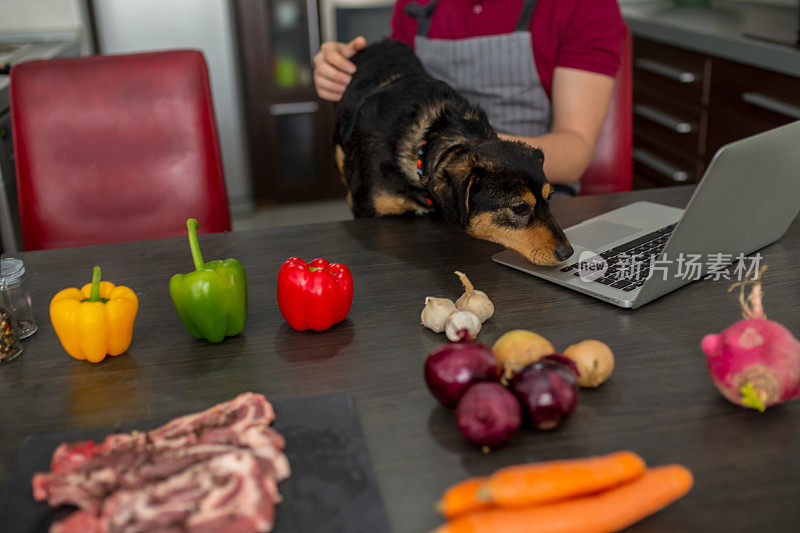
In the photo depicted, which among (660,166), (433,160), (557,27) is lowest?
(660,166)

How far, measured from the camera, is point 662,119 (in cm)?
325

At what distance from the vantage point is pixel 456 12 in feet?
6.72

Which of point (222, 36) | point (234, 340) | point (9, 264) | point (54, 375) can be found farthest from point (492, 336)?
point (222, 36)

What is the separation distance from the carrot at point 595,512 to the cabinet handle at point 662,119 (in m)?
2.72

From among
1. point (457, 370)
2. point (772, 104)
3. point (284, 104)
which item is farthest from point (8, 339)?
point (284, 104)

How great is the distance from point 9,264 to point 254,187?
3.25 meters

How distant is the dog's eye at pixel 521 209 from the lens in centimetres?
138

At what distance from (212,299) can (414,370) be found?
0.95 ft

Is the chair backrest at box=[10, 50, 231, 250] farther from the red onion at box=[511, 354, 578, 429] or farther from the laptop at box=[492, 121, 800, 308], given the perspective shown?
the red onion at box=[511, 354, 578, 429]

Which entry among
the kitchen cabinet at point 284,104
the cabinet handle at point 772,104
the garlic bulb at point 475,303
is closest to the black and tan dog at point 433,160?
the garlic bulb at point 475,303

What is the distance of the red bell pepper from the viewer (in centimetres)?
102

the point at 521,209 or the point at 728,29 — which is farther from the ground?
the point at 728,29

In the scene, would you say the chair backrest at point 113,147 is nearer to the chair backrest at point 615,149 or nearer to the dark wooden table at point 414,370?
the dark wooden table at point 414,370

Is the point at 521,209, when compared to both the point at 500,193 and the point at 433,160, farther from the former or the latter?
the point at 433,160
